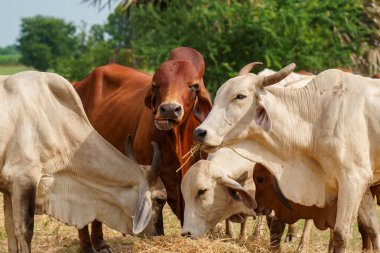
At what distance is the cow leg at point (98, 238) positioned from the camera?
7875 millimetres

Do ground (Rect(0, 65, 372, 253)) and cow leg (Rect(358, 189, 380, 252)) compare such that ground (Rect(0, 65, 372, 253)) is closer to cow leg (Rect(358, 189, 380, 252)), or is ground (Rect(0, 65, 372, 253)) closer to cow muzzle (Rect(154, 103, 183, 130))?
cow leg (Rect(358, 189, 380, 252))

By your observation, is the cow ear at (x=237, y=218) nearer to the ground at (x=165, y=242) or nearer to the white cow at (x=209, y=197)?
the white cow at (x=209, y=197)

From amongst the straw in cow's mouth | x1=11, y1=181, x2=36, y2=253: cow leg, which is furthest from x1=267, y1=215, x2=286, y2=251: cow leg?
x1=11, y1=181, x2=36, y2=253: cow leg

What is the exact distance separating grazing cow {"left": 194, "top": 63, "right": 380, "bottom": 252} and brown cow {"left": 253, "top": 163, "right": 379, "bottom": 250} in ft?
0.93

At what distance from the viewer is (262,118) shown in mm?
6320

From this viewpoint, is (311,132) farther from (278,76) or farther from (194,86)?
(194,86)

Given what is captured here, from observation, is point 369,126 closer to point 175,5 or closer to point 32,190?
point 32,190

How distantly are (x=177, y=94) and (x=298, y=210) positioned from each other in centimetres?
136

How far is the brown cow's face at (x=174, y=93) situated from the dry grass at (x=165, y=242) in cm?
87

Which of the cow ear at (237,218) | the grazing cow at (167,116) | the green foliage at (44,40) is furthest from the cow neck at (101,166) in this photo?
the green foliage at (44,40)

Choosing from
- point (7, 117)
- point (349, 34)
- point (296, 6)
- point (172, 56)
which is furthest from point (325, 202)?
point (349, 34)

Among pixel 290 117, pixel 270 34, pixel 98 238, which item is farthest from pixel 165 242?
pixel 270 34

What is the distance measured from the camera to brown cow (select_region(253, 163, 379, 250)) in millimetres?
6895

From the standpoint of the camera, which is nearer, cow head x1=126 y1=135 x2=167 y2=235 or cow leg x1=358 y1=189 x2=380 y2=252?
cow head x1=126 y1=135 x2=167 y2=235
